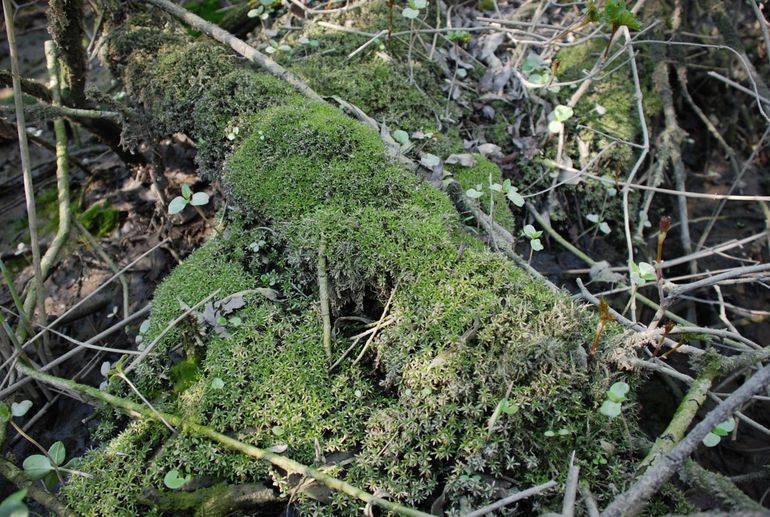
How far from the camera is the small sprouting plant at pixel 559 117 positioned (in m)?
3.04

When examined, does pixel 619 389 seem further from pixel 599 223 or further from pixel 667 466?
pixel 599 223

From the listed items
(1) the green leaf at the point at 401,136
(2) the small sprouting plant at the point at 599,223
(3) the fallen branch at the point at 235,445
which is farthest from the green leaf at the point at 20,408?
(2) the small sprouting plant at the point at 599,223

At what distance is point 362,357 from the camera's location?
2.12 m

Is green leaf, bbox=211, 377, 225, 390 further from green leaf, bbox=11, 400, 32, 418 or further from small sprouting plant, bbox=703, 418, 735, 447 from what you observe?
small sprouting plant, bbox=703, 418, 735, 447

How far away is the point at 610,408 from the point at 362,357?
914 mm

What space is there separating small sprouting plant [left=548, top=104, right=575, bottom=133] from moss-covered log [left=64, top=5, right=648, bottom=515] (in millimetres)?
1110

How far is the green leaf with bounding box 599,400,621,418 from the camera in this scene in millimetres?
1659

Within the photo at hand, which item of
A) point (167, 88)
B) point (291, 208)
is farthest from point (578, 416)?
point (167, 88)

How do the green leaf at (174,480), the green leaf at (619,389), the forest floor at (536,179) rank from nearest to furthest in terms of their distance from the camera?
the green leaf at (619,389), the green leaf at (174,480), the forest floor at (536,179)

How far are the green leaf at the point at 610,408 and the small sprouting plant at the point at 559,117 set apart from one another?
1839 mm

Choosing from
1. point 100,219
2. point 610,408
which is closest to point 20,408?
point 100,219

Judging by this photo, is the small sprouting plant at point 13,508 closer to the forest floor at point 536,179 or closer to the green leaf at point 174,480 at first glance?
the green leaf at point 174,480

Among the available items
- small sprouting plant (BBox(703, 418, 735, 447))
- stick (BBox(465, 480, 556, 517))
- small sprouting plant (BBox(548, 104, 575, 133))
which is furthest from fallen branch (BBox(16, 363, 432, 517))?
small sprouting plant (BBox(548, 104, 575, 133))

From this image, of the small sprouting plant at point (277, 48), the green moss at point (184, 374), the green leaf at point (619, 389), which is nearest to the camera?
the green leaf at point (619, 389)
